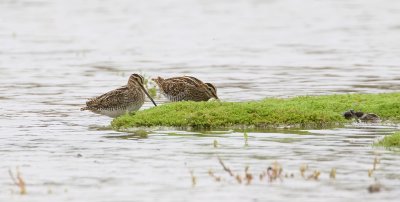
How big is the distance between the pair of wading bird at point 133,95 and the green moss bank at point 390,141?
5736mm

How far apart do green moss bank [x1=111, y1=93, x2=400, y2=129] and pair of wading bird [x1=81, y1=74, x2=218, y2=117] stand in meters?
1.06

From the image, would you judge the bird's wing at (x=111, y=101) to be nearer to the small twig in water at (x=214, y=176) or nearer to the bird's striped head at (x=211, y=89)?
the bird's striped head at (x=211, y=89)

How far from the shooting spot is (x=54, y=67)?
32.5m

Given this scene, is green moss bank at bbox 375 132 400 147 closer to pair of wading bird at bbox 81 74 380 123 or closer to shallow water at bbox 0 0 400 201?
shallow water at bbox 0 0 400 201

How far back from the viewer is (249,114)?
19.1 metres

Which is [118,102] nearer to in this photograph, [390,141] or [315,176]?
[390,141]

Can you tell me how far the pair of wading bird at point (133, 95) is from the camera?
20.8 metres

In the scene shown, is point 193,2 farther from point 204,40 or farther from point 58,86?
point 58,86

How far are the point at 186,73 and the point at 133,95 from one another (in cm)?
991

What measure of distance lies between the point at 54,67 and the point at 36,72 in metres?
1.41

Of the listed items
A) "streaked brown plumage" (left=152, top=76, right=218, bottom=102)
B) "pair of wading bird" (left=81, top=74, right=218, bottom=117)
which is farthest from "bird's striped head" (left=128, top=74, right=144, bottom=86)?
"streaked brown plumage" (left=152, top=76, right=218, bottom=102)

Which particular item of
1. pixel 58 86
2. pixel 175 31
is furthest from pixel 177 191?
pixel 175 31

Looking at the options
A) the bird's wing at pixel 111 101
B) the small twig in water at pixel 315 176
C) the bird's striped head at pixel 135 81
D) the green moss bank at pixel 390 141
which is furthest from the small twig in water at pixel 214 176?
the bird's striped head at pixel 135 81

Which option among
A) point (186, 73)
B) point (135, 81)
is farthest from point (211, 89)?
point (186, 73)
